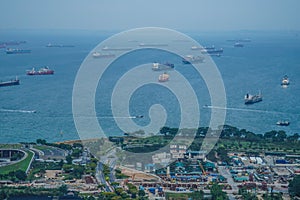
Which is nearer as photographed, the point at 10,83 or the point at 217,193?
the point at 217,193

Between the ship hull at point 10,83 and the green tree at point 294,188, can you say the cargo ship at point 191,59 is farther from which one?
the green tree at point 294,188

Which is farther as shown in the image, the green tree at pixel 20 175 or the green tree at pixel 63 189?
the green tree at pixel 20 175

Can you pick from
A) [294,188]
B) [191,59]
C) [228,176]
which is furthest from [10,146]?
[191,59]

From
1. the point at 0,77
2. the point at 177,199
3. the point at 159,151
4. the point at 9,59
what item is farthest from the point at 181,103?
the point at 9,59

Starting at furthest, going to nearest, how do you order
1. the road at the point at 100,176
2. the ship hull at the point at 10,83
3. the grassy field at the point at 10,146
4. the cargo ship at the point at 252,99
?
1. the ship hull at the point at 10,83
2. the cargo ship at the point at 252,99
3. the grassy field at the point at 10,146
4. the road at the point at 100,176

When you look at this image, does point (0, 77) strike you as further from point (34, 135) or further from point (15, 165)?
point (15, 165)

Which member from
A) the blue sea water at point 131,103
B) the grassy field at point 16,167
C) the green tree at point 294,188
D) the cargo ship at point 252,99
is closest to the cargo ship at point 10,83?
the blue sea water at point 131,103

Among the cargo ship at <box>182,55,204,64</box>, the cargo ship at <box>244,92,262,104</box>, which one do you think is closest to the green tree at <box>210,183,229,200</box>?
the cargo ship at <box>244,92,262,104</box>

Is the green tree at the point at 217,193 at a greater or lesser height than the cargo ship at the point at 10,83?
lesser

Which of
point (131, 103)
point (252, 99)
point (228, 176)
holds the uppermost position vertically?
point (252, 99)

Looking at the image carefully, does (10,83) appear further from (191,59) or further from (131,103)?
(191,59)

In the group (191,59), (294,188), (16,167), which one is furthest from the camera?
(191,59)
